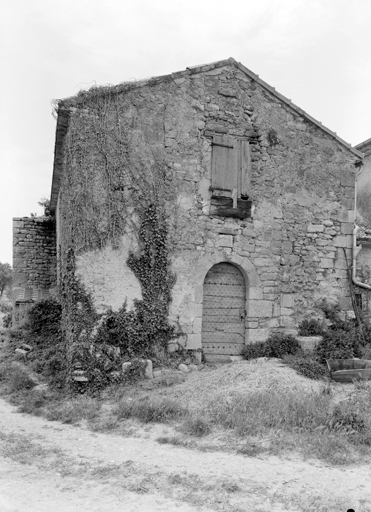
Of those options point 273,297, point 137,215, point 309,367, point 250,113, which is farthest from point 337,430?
point 250,113

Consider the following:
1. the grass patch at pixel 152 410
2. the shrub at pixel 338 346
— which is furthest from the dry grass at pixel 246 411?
the shrub at pixel 338 346

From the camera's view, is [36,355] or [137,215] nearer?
[137,215]

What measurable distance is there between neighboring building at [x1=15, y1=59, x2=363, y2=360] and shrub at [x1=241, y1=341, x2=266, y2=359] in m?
0.15

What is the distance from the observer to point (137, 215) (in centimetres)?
931

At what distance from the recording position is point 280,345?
33.1ft

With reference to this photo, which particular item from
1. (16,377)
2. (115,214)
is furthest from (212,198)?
(16,377)

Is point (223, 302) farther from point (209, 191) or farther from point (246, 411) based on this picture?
point (246, 411)

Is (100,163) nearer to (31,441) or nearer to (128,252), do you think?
(128,252)

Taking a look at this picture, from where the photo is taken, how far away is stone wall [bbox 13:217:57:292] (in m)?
15.8

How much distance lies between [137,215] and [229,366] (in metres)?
3.62

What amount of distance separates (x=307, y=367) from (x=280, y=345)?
1033 mm

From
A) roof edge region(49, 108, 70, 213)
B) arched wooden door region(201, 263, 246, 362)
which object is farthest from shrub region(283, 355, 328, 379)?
roof edge region(49, 108, 70, 213)

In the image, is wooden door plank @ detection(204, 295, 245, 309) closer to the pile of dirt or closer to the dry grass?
the pile of dirt

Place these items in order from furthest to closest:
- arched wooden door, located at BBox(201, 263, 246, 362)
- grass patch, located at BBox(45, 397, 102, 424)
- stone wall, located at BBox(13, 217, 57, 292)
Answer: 1. stone wall, located at BBox(13, 217, 57, 292)
2. arched wooden door, located at BBox(201, 263, 246, 362)
3. grass patch, located at BBox(45, 397, 102, 424)
